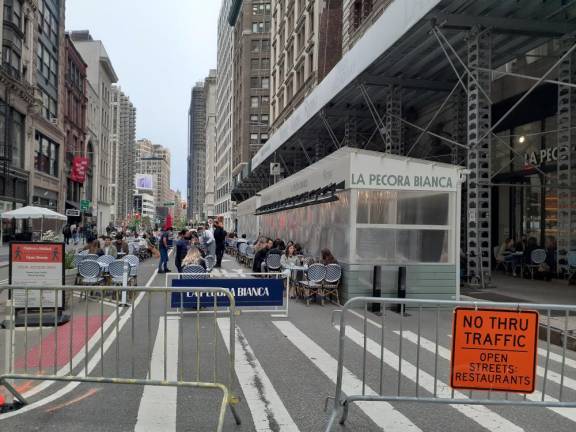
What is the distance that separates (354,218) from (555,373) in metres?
6.40

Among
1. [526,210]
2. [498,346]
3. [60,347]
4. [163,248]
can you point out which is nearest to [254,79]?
[526,210]

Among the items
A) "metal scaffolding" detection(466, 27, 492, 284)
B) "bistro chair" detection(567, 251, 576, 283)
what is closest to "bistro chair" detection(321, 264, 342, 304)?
"metal scaffolding" detection(466, 27, 492, 284)

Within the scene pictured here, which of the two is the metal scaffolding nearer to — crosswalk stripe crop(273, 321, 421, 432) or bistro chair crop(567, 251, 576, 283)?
bistro chair crop(567, 251, 576, 283)

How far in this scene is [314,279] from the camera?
1223 centimetres

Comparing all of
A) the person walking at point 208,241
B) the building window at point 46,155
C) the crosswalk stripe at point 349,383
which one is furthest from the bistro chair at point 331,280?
the building window at point 46,155

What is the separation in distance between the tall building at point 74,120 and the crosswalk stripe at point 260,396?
1834 inches

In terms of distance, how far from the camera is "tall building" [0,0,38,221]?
1275 inches

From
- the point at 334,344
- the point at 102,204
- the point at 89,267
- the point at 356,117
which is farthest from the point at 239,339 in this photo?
the point at 102,204

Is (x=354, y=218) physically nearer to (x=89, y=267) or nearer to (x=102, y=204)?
(x=89, y=267)

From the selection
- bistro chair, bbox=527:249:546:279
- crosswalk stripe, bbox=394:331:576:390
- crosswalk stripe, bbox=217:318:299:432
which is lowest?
crosswalk stripe, bbox=394:331:576:390

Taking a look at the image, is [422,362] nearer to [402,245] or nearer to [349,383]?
[349,383]

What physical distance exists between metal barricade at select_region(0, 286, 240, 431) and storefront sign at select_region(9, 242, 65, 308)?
0.25 m

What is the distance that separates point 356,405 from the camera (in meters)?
5.30

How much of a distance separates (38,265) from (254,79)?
7349cm
